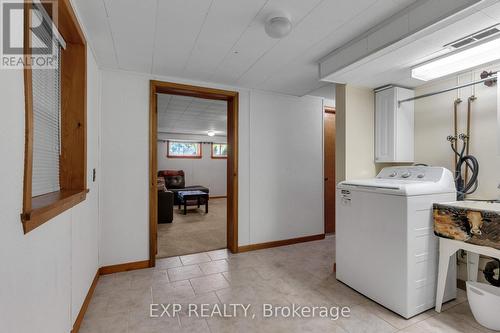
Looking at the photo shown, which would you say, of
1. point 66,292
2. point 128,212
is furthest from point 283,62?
point 66,292

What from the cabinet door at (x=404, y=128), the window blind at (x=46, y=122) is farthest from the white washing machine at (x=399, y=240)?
the window blind at (x=46, y=122)

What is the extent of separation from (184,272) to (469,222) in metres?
2.60

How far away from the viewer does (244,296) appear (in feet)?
7.22

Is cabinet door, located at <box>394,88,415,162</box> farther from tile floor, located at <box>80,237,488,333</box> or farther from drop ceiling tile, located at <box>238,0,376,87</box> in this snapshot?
tile floor, located at <box>80,237,488,333</box>

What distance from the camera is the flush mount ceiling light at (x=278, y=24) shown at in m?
1.71

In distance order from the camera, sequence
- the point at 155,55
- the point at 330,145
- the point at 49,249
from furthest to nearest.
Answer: the point at 330,145
the point at 155,55
the point at 49,249

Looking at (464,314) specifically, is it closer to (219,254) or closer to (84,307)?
(219,254)

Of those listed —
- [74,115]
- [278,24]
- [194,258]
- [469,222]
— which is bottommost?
[194,258]

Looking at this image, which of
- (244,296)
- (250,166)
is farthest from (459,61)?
(244,296)

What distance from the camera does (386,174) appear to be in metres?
2.54

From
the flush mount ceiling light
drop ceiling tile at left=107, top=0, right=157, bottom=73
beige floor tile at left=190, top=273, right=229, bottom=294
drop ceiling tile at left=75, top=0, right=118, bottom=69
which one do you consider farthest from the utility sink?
drop ceiling tile at left=75, top=0, right=118, bottom=69

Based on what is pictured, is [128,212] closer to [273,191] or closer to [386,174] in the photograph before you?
[273,191]

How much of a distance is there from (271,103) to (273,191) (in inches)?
50.5

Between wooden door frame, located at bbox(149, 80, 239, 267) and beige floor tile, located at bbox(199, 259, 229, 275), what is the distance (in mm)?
361
